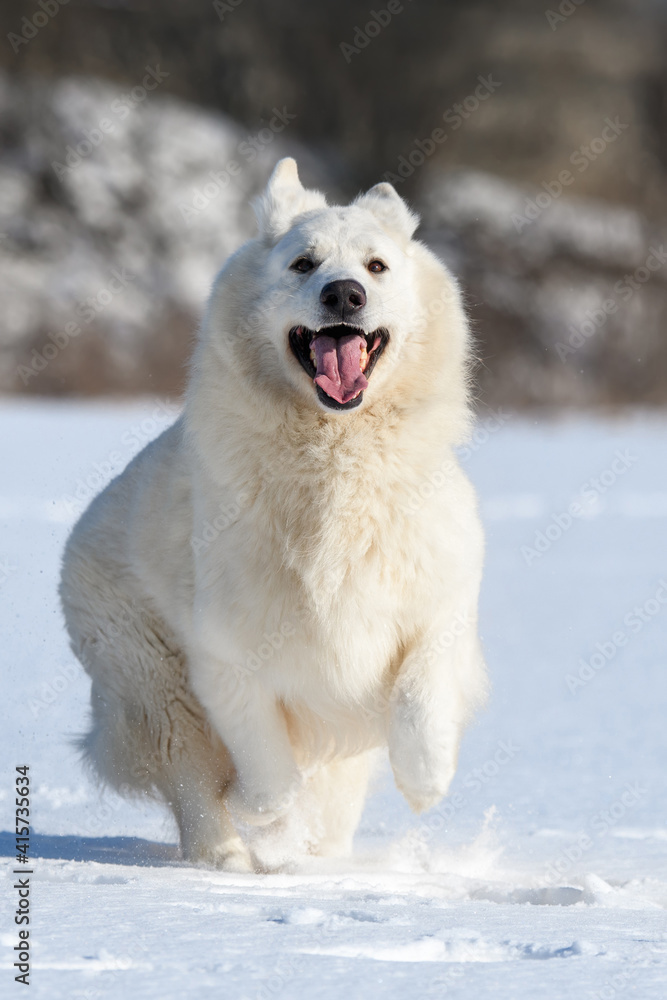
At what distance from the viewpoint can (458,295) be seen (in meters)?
3.90

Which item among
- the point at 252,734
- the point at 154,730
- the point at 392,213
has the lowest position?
the point at 252,734

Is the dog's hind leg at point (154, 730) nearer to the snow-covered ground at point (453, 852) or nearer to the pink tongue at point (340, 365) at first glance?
the snow-covered ground at point (453, 852)

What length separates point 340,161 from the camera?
1092 inches

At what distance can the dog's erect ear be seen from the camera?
3.99 m

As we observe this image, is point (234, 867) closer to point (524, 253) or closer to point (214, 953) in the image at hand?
point (214, 953)

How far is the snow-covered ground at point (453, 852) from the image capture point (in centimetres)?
224

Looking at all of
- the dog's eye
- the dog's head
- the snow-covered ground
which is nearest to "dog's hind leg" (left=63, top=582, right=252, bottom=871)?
the snow-covered ground

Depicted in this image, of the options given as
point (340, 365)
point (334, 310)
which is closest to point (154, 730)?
point (340, 365)

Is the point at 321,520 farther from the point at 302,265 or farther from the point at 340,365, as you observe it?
the point at 302,265

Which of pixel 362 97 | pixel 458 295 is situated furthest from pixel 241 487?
pixel 362 97

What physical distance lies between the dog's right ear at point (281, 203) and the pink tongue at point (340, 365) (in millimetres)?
565

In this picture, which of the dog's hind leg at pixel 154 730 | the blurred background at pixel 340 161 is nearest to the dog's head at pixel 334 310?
the dog's hind leg at pixel 154 730

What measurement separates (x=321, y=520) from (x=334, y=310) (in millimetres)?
619

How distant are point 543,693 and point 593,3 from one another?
29151 mm
